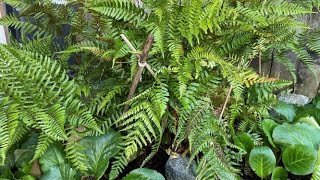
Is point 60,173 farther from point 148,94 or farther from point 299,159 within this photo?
point 299,159

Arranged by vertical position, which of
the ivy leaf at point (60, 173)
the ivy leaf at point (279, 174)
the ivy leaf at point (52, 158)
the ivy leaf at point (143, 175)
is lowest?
the ivy leaf at point (279, 174)

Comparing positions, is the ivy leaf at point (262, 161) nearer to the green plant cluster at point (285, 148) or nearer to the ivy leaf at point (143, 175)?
the green plant cluster at point (285, 148)

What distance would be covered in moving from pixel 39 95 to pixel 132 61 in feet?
1.35

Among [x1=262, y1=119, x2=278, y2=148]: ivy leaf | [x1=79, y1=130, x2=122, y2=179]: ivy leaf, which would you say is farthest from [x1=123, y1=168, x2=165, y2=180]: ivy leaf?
[x1=262, y1=119, x2=278, y2=148]: ivy leaf

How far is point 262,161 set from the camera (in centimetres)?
165

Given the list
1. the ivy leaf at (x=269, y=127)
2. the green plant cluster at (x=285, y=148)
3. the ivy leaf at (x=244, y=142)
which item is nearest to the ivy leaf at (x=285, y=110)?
the green plant cluster at (x=285, y=148)

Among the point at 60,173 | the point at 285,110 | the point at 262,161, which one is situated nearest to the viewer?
the point at 60,173

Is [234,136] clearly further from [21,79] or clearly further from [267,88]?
[21,79]

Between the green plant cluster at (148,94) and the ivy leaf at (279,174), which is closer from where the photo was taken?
the green plant cluster at (148,94)

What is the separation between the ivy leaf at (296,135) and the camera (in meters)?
1.70

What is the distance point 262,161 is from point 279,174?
100 millimetres

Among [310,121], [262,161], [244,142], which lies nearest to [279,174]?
[262,161]

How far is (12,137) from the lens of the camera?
145 cm

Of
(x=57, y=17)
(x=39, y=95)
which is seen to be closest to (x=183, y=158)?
(x=39, y=95)
